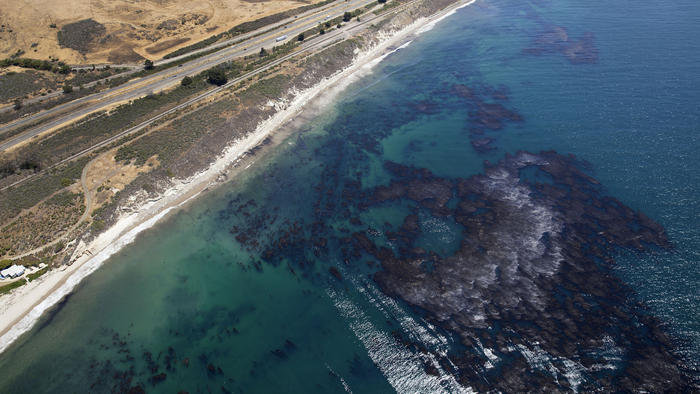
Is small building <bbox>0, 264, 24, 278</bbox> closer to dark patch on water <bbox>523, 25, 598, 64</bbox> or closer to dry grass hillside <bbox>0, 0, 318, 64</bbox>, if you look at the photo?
dry grass hillside <bbox>0, 0, 318, 64</bbox>

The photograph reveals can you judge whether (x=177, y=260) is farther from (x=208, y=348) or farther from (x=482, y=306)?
(x=482, y=306)

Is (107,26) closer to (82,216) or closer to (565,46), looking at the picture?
(82,216)

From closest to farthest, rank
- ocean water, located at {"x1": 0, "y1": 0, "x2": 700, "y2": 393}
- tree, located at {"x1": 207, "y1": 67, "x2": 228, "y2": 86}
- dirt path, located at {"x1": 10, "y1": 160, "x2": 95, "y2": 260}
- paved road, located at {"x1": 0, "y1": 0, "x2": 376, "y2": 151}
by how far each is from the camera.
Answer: ocean water, located at {"x1": 0, "y1": 0, "x2": 700, "y2": 393} → dirt path, located at {"x1": 10, "y1": 160, "x2": 95, "y2": 260} → paved road, located at {"x1": 0, "y1": 0, "x2": 376, "y2": 151} → tree, located at {"x1": 207, "y1": 67, "x2": 228, "y2": 86}

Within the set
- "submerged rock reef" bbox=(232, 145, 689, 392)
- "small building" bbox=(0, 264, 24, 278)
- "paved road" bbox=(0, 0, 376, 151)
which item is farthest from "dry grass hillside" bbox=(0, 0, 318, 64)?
"submerged rock reef" bbox=(232, 145, 689, 392)

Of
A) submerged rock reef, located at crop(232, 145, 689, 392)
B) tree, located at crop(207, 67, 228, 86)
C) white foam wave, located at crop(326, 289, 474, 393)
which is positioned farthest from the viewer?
tree, located at crop(207, 67, 228, 86)

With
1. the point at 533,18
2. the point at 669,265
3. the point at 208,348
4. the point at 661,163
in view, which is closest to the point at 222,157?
the point at 208,348

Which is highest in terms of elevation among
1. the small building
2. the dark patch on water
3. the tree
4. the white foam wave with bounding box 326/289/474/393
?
the tree

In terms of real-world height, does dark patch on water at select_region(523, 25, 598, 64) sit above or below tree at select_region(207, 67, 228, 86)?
below
